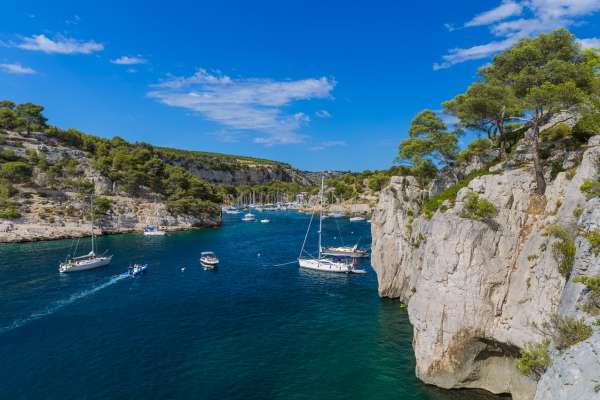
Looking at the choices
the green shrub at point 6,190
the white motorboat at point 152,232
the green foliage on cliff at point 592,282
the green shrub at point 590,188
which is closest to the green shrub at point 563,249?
the green shrub at point 590,188

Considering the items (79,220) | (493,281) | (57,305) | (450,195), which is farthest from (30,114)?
(493,281)

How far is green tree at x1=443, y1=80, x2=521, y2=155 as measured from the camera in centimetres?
2961

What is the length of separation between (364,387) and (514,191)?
58.2 feet

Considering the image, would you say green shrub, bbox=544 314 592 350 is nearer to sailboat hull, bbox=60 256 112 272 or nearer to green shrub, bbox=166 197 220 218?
sailboat hull, bbox=60 256 112 272

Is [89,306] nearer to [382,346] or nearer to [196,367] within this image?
[196,367]

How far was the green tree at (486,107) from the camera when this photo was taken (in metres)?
29.6

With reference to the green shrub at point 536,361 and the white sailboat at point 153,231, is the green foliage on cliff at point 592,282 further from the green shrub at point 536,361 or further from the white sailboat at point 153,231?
the white sailboat at point 153,231

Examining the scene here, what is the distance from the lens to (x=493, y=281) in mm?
23438

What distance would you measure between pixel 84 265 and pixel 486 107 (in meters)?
64.5

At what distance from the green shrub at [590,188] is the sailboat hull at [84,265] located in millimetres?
68293

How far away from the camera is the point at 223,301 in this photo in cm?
4669

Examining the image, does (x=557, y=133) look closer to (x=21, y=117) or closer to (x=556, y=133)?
(x=556, y=133)

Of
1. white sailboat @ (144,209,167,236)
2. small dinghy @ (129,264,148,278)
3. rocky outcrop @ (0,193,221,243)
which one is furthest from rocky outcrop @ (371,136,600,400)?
rocky outcrop @ (0,193,221,243)

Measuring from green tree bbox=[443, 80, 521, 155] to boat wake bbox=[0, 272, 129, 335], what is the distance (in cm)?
5026
